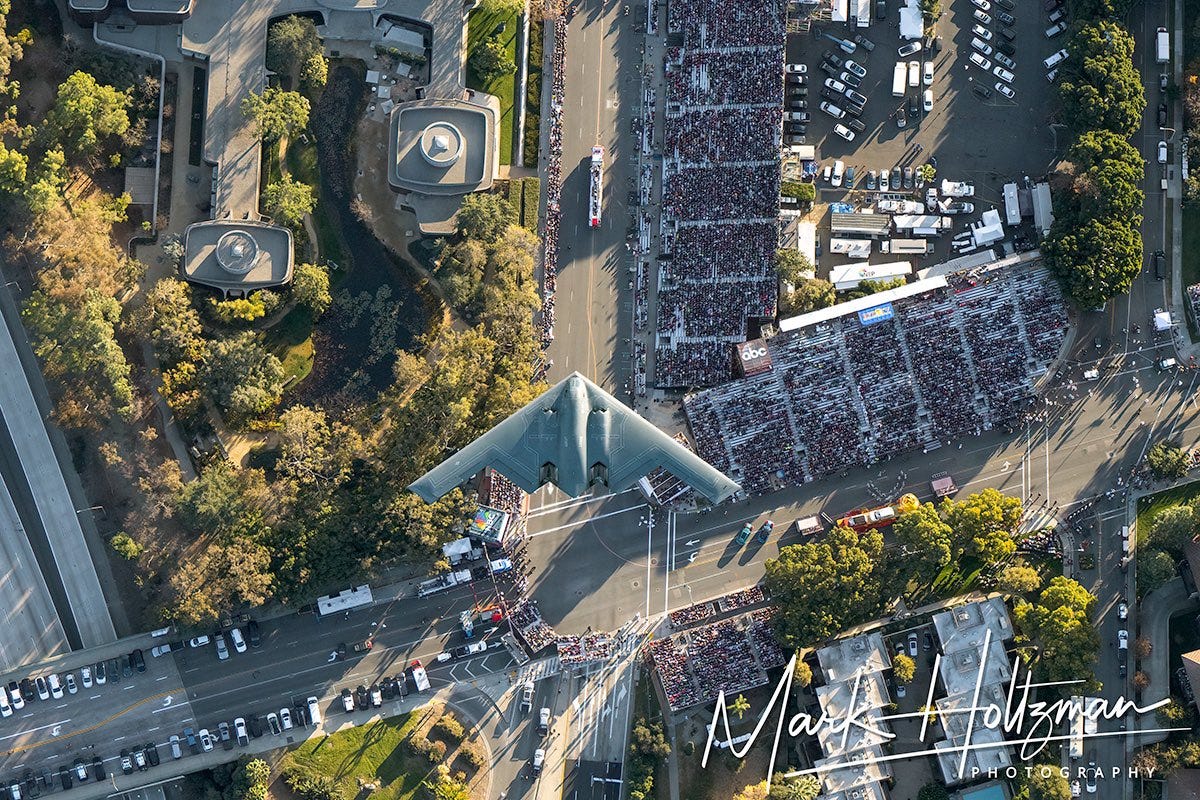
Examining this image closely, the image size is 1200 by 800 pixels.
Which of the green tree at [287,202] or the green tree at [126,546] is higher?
the green tree at [287,202]

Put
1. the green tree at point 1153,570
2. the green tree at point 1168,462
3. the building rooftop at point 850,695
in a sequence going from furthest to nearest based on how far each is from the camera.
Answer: the green tree at point 1168,462, the building rooftop at point 850,695, the green tree at point 1153,570

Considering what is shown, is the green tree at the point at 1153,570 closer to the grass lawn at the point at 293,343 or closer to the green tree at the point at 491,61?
the green tree at the point at 491,61

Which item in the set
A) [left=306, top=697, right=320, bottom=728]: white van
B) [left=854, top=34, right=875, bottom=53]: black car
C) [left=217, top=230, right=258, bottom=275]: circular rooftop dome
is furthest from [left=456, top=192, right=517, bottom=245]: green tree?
[left=306, top=697, right=320, bottom=728]: white van

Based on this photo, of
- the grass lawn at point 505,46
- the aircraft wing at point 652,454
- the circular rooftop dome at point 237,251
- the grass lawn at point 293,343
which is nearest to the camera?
the aircraft wing at point 652,454

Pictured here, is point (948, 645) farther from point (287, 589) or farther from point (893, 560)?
point (287, 589)

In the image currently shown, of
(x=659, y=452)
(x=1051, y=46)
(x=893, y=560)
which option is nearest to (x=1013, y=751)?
(x=893, y=560)

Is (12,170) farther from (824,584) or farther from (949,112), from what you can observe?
(949,112)

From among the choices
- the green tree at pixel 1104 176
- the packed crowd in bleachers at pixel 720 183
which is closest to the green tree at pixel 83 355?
the packed crowd in bleachers at pixel 720 183

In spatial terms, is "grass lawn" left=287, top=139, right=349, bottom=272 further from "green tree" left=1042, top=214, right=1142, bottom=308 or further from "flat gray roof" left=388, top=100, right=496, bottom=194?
"green tree" left=1042, top=214, right=1142, bottom=308
